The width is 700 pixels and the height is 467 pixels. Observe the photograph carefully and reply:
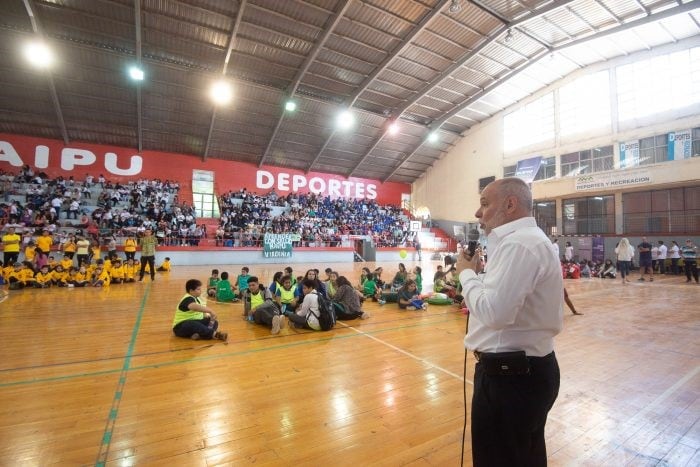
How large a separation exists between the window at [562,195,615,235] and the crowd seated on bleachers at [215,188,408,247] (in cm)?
1017

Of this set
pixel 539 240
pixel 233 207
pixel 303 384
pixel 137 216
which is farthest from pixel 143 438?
pixel 233 207

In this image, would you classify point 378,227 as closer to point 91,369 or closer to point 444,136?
point 444,136

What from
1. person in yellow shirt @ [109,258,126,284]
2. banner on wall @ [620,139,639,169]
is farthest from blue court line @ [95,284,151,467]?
banner on wall @ [620,139,639,169]

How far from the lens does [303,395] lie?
315 centimetres

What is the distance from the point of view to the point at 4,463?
213cm

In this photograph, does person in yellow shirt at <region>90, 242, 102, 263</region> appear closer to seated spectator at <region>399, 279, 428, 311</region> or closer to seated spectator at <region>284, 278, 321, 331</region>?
seated spectator at <region>284, 278, 321, 331</region>

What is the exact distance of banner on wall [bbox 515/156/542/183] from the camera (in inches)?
834

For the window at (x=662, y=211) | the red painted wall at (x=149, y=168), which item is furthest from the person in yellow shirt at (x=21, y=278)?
the window at (x=662, y=211)

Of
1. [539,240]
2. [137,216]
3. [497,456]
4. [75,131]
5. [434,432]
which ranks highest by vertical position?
[75,131]

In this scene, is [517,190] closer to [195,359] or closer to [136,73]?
[195,359]

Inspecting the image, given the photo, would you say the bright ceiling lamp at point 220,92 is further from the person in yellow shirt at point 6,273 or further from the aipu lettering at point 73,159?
the person in yellow shirt at point 6,273

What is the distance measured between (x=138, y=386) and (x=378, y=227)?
2104 cm

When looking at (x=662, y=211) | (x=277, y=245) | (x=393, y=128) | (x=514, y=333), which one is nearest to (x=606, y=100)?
(x=662, y=211)

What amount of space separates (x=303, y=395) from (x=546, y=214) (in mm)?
22875
